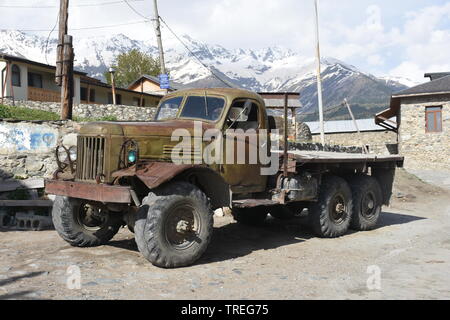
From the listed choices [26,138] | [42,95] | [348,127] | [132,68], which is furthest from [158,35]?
[132,68]

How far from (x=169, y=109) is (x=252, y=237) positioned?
282cm

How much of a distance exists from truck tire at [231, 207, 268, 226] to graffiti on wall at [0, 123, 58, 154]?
459cm

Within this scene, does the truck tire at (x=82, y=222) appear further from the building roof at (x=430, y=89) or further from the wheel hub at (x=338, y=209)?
the building roof at (x=430, y=89)

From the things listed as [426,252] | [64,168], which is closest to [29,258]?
Result: [64,168]

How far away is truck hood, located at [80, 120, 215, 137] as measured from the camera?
6102 millimetres

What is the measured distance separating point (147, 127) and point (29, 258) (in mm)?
2343

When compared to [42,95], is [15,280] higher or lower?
lower

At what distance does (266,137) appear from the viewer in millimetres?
7734

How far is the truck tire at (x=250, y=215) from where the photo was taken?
9605 millimetres

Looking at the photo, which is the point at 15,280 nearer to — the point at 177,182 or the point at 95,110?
the point at 177,182

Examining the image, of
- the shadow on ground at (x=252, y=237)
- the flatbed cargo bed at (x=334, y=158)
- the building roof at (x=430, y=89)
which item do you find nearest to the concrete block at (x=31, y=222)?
the shadow on ground at (x=252, y=237)

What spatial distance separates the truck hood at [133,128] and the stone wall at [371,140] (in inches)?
1115

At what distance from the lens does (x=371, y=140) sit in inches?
1592

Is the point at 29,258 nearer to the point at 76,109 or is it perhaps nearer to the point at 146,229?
the point at 146,229
